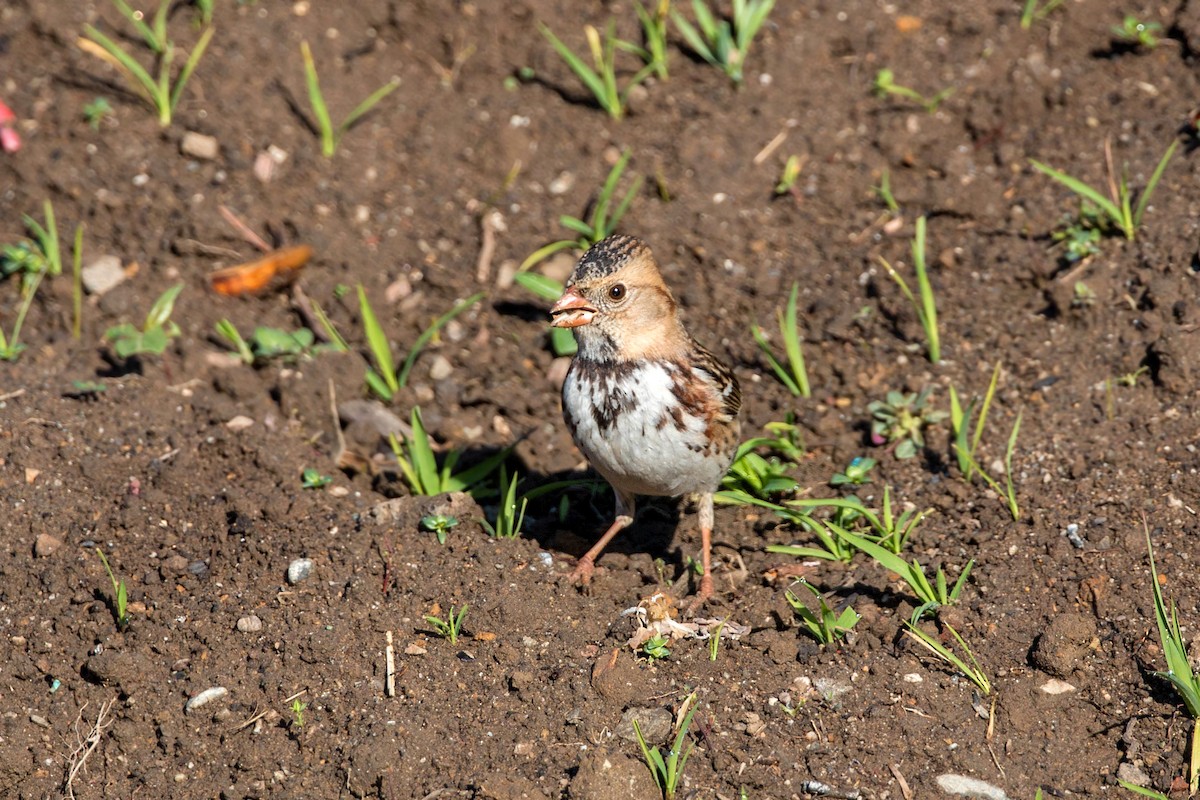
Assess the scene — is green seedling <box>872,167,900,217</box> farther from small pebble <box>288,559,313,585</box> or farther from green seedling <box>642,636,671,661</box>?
small pebble <box>288,559,313,585</box>

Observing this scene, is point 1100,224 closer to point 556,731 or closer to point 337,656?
point 556,731

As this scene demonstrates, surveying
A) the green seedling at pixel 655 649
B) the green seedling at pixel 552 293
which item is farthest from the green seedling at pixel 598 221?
the green seedling at pixel 655 649

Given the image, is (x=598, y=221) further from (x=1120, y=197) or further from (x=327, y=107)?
(x=1120, y=197)

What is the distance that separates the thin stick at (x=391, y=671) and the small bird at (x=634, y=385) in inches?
45.1

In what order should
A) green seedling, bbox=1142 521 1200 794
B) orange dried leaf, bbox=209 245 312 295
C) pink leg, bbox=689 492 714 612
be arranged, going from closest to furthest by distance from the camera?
1. green seedling, bbox=1142 521 1200 794
2. pink leg, bbox=689 492 714 612
3. orange dried leaf, bbox=209 245 312 295

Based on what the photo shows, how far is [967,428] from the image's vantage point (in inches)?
229

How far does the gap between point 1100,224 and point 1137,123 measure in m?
0.86

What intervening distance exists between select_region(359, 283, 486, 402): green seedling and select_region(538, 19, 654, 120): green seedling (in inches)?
64.9

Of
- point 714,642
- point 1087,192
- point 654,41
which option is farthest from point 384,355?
point 1087,192

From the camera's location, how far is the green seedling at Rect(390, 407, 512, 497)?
229 inches

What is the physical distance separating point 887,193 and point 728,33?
A: 1569mm

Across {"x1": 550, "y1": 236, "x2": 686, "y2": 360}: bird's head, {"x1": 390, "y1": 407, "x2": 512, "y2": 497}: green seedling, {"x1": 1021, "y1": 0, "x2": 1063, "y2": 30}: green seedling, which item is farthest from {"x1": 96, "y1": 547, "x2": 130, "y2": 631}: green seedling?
{"x1": 1021, "y1": 0, "x2": 1063, "y2": 30}: green seedling

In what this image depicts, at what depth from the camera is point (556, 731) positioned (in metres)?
4.67

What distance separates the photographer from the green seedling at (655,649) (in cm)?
499
